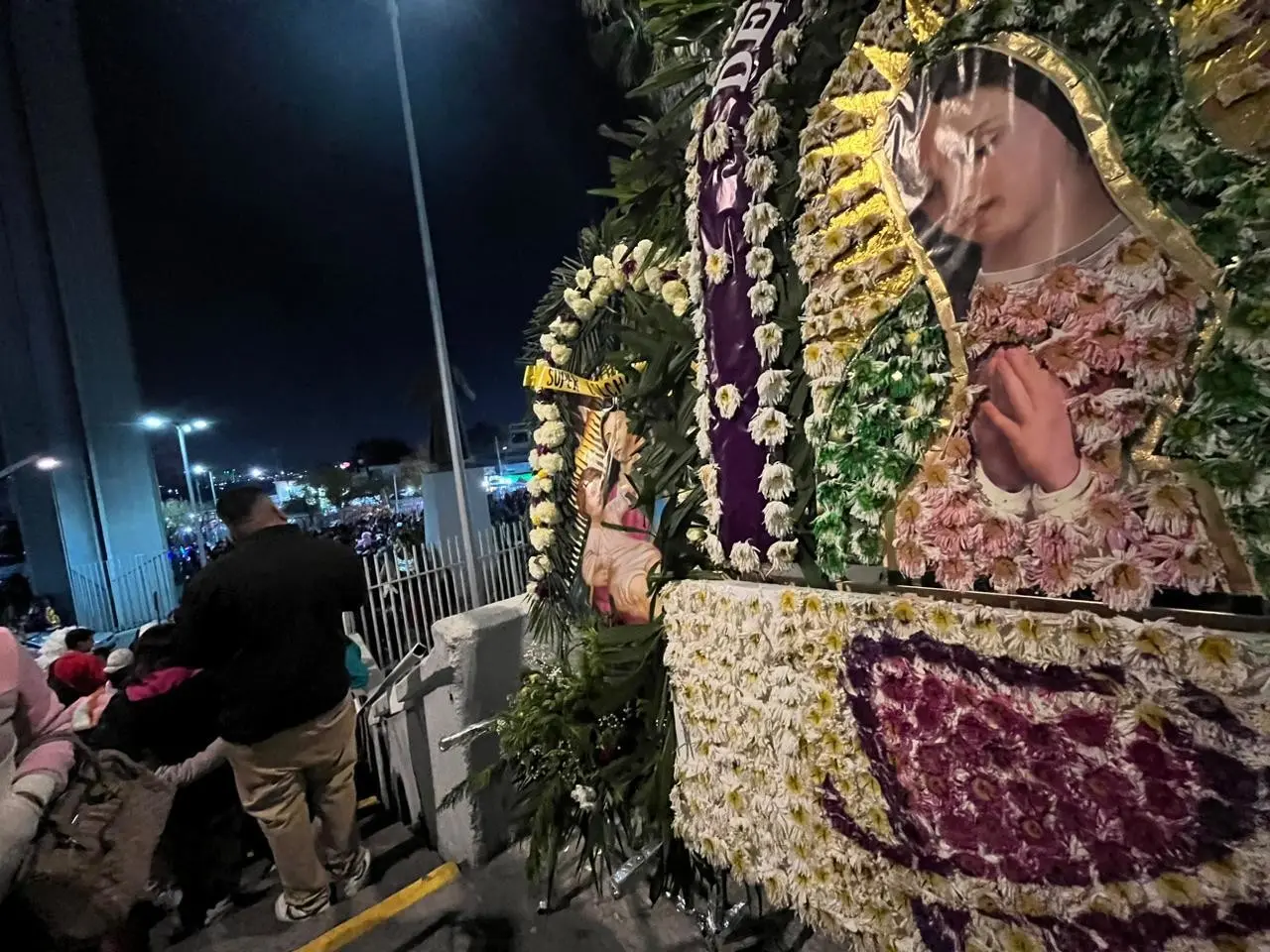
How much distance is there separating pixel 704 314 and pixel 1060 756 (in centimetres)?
145

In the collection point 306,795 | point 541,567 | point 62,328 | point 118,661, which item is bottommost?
point 306,795

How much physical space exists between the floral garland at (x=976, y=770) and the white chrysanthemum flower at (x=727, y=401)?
527 mm

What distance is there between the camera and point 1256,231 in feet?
3.78

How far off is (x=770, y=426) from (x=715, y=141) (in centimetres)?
86

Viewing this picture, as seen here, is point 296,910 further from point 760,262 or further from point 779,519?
point 760,262

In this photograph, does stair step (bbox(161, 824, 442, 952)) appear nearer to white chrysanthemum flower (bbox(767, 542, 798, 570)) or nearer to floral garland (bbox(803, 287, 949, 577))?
white chrysanthemum flower (bbox(767, 542, 798, 570))

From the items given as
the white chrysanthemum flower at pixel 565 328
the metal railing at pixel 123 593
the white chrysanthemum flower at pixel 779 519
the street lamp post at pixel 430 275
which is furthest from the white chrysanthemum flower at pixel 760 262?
the metal railing at pixel 123 593

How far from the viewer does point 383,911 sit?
3.02m

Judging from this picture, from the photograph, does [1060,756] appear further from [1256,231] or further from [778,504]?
[1256,231]

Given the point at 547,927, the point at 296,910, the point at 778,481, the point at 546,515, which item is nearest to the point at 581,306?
the point at 546,515

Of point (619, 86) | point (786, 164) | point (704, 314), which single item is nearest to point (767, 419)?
point (704, 314)

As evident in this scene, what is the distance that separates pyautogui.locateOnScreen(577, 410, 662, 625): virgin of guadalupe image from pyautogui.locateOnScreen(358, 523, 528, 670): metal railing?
229 centimetres

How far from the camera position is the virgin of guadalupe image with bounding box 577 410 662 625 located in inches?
116

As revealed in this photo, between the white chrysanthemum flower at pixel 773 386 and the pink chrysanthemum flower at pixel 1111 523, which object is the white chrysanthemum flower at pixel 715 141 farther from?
the pink chrysanthemum flower at pixel 1111 523
